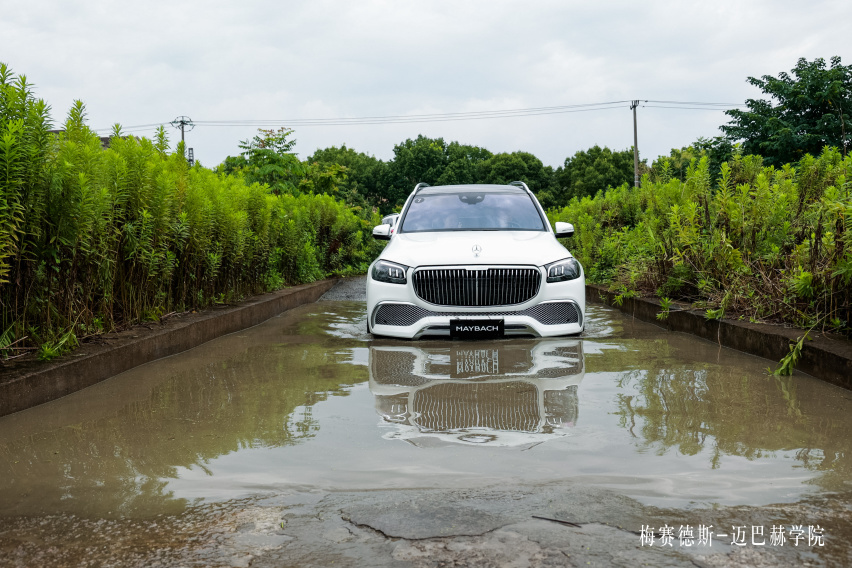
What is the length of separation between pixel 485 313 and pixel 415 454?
4.02 metres

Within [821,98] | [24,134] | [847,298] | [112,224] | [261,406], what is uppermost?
[821,98]

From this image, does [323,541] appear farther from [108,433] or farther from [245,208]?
[245,208]

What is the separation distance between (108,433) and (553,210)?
18452 mm

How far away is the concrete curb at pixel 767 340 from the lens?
6039 millimetres

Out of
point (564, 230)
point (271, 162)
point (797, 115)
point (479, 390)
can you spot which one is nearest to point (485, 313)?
point (564, 230)

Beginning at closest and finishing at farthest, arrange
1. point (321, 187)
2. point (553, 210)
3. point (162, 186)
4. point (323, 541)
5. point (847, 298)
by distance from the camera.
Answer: point (323, 541) → point (847, 298) → point (162, 186) → point (553, 210) → point (321, 187)

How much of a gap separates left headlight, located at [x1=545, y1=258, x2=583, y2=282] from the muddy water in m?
0.87

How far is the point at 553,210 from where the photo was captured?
73.4 feet

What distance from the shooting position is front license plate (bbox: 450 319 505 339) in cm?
807

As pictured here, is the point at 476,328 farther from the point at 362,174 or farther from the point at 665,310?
the point at 362,174

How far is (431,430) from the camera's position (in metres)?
4.82

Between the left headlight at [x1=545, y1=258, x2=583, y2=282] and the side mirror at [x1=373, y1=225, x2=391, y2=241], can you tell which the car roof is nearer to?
the side mirror at [x1=373, y1=225, x2=391, y2=241]

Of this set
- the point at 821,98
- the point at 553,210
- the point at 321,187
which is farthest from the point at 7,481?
the point at 821,98

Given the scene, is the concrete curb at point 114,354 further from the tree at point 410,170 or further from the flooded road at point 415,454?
the tree at point 410,170
